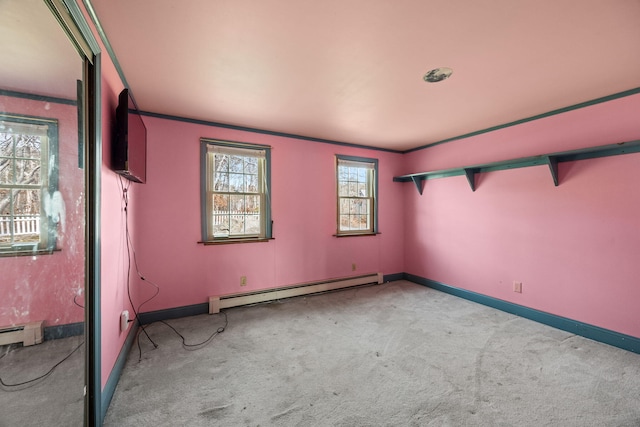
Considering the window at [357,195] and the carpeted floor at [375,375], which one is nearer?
the carpeted floor at [375,375]

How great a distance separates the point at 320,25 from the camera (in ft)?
5.21

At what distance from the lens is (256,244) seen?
139 inches

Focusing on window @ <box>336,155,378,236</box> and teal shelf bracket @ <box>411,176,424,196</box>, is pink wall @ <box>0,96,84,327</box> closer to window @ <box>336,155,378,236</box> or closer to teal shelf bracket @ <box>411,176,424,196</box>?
window @ <box>336,155,378,236</box>

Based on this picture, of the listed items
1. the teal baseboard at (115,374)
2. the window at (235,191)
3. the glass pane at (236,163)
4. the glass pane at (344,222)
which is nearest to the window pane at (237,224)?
the window at (235,191)

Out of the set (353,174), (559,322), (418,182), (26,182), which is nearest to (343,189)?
(353,174)

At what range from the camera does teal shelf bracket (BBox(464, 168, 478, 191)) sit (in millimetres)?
3619

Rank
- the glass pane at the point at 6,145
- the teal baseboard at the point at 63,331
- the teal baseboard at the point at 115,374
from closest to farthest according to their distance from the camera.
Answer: the glass pane at the point at 6,145
the teal baseboard at the point at 63,331
the teal baseboard at the point at 115,374

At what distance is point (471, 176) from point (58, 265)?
167 inches

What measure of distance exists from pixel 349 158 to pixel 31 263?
3.81 metres

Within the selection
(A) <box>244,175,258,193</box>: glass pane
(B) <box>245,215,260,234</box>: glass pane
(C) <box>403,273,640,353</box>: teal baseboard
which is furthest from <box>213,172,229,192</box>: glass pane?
(C) <box>403,273,640,353</box>: teal baseboard

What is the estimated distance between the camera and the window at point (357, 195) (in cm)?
427

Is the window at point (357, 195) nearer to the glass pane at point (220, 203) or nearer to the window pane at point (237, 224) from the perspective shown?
the window pane at point (237, 224)

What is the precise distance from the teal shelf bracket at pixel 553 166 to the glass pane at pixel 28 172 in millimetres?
3986

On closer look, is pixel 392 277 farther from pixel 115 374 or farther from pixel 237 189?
pixel 115 374
